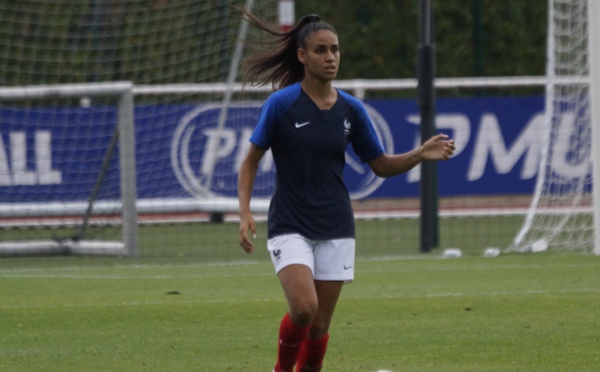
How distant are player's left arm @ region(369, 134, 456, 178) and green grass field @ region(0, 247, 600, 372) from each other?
3.69 ft

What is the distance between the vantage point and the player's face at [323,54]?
6480 mm

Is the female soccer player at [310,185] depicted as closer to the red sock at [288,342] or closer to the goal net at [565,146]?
the red sock at [288,342]

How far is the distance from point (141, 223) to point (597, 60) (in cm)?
646

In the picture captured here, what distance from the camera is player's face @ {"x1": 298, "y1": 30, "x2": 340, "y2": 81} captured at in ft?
21.3

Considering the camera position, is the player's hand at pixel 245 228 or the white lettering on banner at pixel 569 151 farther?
the white lettering on banner at pixel 569 151

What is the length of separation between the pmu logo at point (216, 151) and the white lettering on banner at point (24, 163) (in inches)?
75.6

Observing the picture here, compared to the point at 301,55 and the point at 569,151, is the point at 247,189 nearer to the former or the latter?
the point at 301,55

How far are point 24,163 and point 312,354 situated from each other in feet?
30.0

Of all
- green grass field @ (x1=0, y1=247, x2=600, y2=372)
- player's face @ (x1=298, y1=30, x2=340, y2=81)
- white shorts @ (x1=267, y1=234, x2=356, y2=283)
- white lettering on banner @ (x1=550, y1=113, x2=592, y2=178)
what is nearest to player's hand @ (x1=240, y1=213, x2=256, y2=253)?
white shorts @ (x1=267, y1=234, x2=356, y2=283)

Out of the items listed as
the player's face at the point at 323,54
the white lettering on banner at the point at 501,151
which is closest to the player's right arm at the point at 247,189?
the player's face at the point at 323,54

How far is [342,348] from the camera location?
7801mm

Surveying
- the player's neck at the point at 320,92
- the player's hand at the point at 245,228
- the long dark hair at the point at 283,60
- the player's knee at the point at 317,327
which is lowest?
the player's knee at the point at 317,327

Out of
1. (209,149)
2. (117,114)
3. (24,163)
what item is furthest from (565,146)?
(24,163)

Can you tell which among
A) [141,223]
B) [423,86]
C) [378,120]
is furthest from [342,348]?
[378,120]
